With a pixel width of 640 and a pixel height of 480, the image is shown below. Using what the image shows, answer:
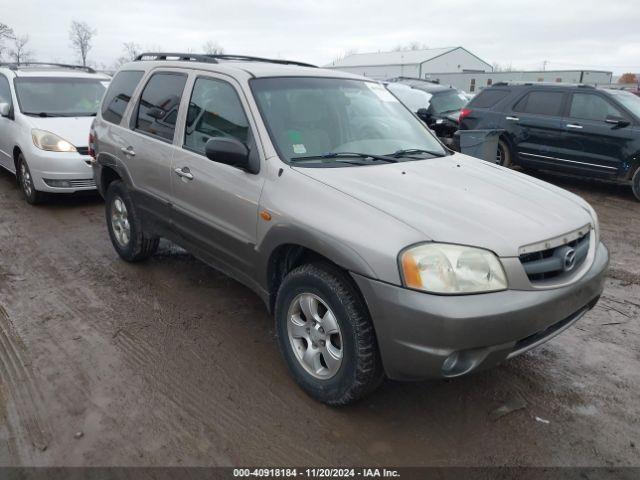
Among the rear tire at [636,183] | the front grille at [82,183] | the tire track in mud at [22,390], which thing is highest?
the front grille at [82,183]

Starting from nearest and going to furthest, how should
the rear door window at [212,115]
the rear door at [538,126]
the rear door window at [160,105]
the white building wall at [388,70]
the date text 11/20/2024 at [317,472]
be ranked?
the date text 11/20/2024 at [317,472]
the rear door window at [212,115]
the rear door window at [160,105]
the rear door at [538,126]
the white building wall at [388,70]

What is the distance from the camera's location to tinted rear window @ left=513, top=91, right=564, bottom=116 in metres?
8.71

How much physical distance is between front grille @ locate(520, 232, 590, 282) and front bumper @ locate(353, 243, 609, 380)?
100 mm

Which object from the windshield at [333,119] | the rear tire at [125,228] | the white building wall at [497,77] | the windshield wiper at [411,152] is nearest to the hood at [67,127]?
the rear tire at [125,228]

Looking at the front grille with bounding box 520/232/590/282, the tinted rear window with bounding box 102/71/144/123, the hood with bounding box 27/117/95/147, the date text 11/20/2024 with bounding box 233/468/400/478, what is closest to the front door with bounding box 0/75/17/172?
the hood with bounding box 27/117/95/147

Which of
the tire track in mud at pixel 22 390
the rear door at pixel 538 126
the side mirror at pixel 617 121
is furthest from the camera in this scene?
the rear door at pixel 538 126

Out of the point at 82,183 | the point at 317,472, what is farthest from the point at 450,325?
the point at 82,183

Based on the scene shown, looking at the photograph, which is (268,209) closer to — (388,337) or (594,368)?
(388,337)

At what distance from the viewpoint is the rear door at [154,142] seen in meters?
4.02

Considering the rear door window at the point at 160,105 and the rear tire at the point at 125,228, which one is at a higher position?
the rear door window at the point at 160,105

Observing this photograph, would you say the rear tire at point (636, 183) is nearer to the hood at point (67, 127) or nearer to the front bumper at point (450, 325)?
the front bumper at point (450, 325)

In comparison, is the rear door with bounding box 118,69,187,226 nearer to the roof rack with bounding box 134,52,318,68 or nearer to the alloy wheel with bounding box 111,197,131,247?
the roof rack with bounding box 134,52,318,68

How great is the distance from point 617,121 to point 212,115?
6.83 meters

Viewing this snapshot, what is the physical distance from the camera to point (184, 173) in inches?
148
